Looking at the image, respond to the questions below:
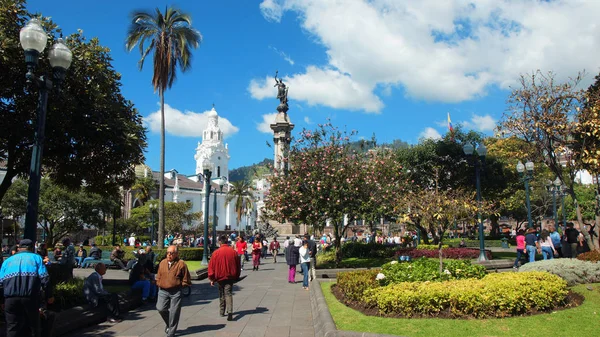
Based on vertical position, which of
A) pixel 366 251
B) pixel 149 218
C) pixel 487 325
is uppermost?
pixel 149 218

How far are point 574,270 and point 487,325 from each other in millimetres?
5243

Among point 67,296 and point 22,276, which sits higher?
point 22,276

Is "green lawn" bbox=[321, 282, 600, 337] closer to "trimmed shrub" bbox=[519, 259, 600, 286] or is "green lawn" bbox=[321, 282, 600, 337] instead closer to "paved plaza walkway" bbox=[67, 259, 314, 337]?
"paved plaza walkway" bbox=[67, 259, 314, 337]

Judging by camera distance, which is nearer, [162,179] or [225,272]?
[225,272]

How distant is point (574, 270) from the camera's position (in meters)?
10.7

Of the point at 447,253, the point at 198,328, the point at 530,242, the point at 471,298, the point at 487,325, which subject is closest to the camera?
the point at 487,325

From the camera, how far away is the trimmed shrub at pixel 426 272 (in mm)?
9742

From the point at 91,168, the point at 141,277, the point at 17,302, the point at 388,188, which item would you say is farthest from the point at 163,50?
the point at 17,302

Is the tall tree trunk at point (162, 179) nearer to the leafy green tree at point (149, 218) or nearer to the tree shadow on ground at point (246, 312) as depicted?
the tree shadow on ground at point (246, 312)

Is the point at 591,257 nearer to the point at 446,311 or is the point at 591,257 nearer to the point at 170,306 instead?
the point at 446,311

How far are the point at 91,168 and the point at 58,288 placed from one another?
588cm

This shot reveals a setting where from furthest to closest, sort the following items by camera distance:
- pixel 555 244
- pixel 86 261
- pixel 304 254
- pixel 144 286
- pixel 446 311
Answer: pixel 86 261 → pixel 555 244 → pixel 304 254 → pixel 144 286 → pixel 446 311

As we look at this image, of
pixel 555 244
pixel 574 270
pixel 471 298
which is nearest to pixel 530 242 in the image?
pixel 555 244

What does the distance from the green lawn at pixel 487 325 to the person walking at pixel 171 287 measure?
2.67 meters
